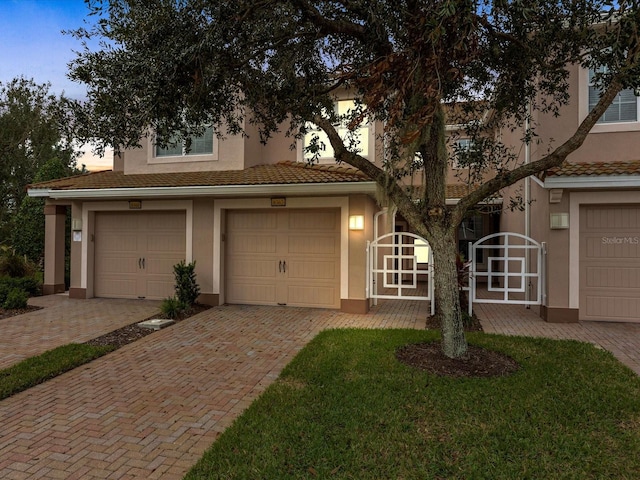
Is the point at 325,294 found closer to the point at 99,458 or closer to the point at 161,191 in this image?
the point at 161,191

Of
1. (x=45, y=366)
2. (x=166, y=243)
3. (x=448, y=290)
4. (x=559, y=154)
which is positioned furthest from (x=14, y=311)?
(x=559, y=154)

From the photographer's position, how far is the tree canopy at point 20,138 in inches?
892

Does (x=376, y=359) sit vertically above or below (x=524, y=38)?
below

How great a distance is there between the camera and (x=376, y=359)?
5926 millimetres

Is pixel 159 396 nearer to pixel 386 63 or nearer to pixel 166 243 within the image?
pixel 386 63

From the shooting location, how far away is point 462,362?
18.4ft

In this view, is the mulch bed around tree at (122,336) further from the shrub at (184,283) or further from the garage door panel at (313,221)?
the garage door panel at (313,221)

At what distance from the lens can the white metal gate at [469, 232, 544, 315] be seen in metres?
8.74

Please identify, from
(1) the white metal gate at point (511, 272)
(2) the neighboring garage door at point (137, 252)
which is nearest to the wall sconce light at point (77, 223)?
(2) the neighboring garage door at point (137, 252)

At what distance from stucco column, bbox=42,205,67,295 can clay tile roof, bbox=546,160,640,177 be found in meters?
13.4

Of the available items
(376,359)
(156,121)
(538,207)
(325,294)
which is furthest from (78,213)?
(538,207)

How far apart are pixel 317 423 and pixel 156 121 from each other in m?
5.12

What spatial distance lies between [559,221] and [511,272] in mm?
3354

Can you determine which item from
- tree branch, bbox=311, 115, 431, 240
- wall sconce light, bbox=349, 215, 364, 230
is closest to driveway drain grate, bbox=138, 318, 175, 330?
wall sconce light, bbox=349, 215, 364, 230
